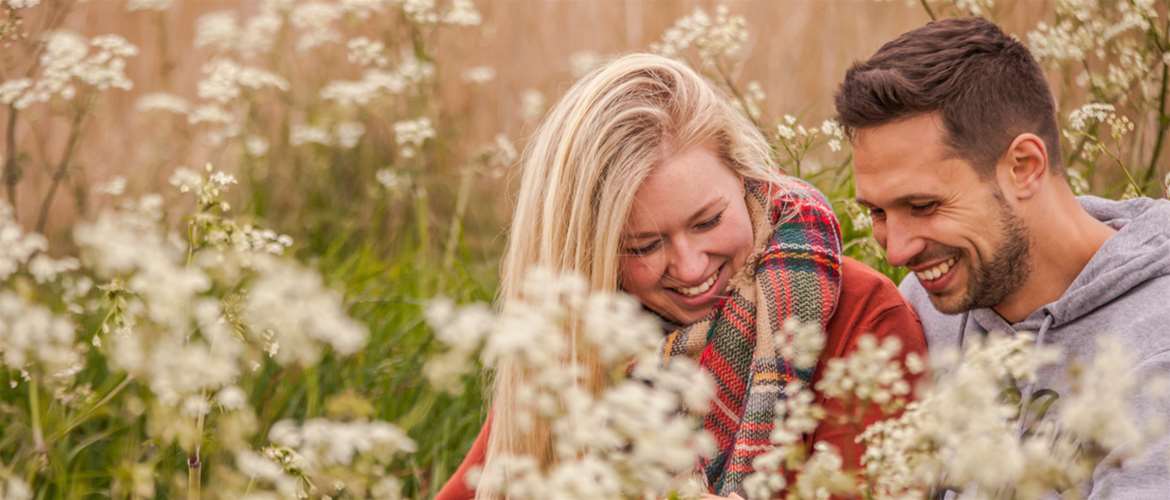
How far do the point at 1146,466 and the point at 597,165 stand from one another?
1.32m

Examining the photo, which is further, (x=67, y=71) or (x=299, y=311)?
(x=67, y=71)

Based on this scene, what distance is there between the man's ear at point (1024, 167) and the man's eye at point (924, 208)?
151 mm

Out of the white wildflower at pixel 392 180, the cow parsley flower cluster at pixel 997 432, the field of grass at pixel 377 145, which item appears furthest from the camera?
the white wildflower at pixel 392 180

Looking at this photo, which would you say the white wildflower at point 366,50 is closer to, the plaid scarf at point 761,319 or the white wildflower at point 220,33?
the white wildflower at point 220,33

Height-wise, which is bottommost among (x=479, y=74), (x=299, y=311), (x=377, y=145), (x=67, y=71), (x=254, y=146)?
(x=377, y=145)

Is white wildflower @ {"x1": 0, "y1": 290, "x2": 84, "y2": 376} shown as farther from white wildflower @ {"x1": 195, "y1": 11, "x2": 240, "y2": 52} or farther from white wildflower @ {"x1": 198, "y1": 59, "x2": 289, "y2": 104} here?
white wildflower @ {"x1": 195, "y1": 11, "x2": 240, "y2": 52}

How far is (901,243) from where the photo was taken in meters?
2.82

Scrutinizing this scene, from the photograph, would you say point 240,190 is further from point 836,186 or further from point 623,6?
point 836,186

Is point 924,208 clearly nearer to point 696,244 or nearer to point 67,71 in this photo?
point 696,244

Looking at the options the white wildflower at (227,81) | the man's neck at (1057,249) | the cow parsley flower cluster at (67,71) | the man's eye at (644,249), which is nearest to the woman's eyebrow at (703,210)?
the man's eye at (644,249)

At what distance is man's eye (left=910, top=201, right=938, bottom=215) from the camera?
2.77m

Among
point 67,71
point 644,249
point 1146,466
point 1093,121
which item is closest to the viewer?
point 1146,466

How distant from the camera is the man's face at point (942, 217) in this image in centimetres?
275

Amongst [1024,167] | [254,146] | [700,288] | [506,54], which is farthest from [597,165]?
[506,54]
